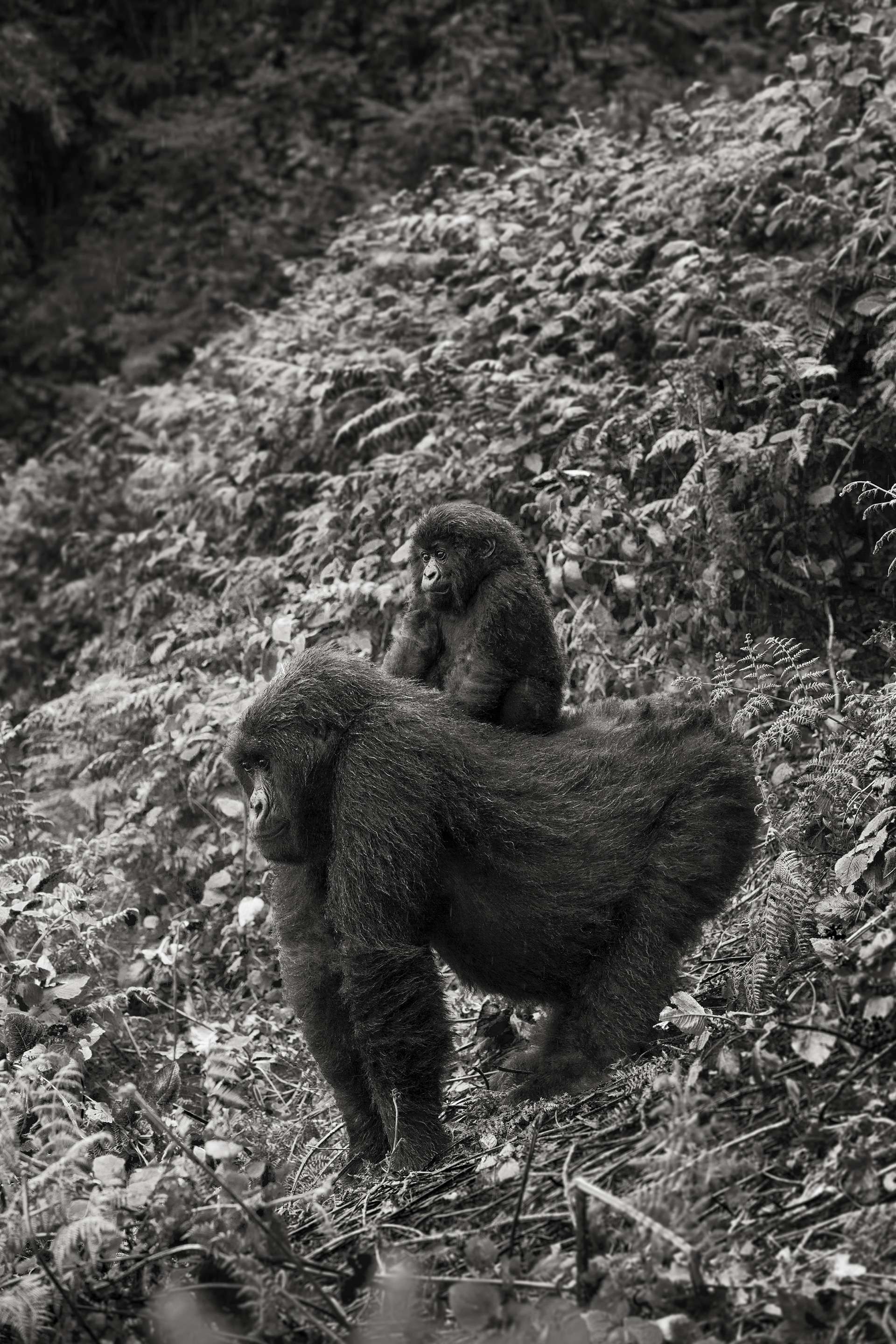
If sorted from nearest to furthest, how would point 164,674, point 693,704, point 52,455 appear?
1. point 693,704
2. point 164,674
3. point 52,455

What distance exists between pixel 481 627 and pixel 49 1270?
7.94ft

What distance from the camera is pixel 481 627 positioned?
4684 millimetres

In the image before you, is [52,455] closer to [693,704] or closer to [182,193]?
[182,193]

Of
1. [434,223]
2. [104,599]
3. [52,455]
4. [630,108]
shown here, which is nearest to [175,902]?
[104,599]

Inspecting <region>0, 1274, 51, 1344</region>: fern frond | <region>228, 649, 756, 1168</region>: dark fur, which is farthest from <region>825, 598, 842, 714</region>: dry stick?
<region>0, 1274, 51, 1344</region>: fern frond

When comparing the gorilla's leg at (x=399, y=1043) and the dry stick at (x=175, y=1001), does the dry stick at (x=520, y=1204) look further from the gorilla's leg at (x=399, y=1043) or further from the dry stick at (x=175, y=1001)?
the dry stick at (x=175, y=1001)

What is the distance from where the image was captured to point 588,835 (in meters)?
3.78

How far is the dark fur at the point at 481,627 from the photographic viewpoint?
4539mm

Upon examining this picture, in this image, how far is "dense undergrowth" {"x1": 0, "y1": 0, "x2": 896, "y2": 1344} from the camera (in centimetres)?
276

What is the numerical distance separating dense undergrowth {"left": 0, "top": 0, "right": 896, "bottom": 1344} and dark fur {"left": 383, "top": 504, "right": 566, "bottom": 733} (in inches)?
24.3

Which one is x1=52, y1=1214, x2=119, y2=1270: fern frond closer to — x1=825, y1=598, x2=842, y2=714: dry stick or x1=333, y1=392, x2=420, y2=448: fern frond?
x1=825, y1=598, x2=842, y2=714: dry stick

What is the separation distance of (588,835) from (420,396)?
3.78m

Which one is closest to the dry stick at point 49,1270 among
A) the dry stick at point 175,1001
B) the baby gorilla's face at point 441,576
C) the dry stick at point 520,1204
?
the dry stick at point 520,1204

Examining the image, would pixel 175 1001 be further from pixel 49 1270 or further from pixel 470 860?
pixel 49 1270
